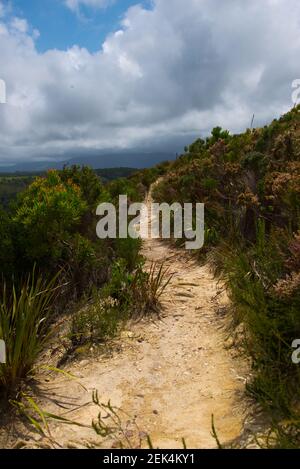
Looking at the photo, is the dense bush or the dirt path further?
the dense bush

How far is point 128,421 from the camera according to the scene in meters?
3.18

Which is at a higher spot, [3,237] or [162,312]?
[3,237]

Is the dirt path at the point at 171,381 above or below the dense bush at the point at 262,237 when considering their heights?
below

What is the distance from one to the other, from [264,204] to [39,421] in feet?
15.9

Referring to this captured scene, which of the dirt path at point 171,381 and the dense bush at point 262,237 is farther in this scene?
the dense bush at point 262,237

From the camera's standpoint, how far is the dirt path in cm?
305

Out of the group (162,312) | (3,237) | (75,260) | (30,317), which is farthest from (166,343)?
(3,237)

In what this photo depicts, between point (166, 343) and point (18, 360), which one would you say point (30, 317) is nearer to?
point (18, 360)

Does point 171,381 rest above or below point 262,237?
below

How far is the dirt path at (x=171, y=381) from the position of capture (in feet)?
10.00

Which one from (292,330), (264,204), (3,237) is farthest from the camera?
(264,204)

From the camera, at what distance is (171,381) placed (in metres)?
3.77

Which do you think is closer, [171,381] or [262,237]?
[171,381]

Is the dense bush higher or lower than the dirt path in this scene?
higher
